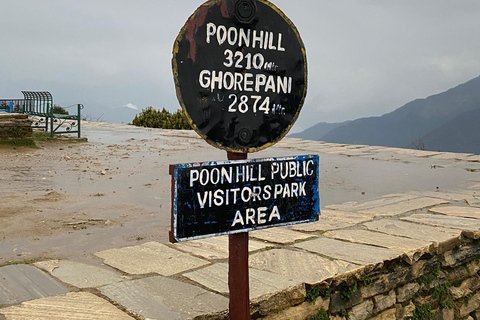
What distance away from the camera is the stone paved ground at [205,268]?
2469mm

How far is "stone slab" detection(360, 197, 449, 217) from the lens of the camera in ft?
15.1

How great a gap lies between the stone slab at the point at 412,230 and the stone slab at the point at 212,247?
1.04 metres

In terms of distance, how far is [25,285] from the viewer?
2.68 meters

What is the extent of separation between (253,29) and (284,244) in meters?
1.83

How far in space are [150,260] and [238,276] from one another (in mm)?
985

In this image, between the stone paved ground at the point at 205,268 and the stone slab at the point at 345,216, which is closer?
the stone paved ground at the point at 205,268

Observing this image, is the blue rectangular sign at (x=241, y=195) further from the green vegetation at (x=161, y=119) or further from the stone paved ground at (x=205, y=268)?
the green vegetation at (x=161, y=119)

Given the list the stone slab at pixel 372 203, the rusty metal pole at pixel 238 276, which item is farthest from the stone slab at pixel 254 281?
the stone slab at pixel 372 203

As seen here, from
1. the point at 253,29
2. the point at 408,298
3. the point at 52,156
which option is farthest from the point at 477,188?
the point at 52,156

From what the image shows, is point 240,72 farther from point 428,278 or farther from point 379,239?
point 428,278

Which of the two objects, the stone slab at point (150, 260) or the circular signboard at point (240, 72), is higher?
the circular signboard at point (240, 72)

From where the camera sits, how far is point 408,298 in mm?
3629

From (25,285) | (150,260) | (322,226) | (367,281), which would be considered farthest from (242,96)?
(322,226)

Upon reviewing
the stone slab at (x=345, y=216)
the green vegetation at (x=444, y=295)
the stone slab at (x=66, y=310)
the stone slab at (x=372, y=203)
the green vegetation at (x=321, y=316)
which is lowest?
the green vegetation at (x=444, y=295)
